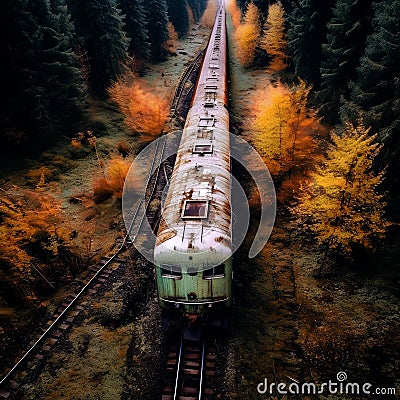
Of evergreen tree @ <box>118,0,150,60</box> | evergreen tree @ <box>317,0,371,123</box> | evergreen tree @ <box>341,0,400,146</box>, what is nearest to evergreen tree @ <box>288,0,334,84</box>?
evergreen tree @ <box>317,0,371,123</box>

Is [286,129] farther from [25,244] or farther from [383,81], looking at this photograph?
[25,244]

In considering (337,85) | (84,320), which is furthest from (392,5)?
(84,320)

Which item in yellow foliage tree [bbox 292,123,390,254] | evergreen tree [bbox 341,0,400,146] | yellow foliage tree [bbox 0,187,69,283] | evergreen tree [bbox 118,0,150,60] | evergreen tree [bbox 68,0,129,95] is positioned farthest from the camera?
evergreen tree [bbox 118,0,150,60]

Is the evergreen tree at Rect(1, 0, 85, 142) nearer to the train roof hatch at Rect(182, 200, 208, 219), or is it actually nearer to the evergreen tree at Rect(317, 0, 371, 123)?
the train roof hatch at Rect(182, 200, 208, 219)
